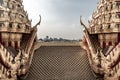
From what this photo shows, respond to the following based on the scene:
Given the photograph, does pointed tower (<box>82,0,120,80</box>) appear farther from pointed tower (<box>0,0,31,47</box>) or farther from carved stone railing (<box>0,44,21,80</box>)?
carved stone railing (<box>0,44,21,80</box>)

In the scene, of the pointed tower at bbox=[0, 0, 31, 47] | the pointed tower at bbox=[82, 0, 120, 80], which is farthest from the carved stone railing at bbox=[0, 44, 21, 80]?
the pointed tower at bbox=[82, 0, 120, 80]

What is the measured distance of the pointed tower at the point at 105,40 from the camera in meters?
18.9

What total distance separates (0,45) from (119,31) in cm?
813

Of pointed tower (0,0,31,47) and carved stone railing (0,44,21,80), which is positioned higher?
pointed tower (0,0,31,47)

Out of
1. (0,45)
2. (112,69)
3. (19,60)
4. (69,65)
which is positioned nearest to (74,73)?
(69,65)

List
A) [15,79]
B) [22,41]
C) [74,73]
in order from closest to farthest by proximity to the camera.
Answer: [15,79], [74,73], [22,41]

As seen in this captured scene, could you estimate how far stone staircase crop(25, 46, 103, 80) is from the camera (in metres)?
19.5

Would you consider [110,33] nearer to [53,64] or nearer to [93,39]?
[93,39]

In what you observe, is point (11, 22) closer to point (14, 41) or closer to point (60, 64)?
point (14, 41)

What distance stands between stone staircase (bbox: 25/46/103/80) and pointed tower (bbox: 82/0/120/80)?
2.33ft

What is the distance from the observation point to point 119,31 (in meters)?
20.2

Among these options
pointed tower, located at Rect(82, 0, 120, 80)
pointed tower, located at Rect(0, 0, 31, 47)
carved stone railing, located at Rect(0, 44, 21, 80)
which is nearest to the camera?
carved stone railing, located at Rect(0, 44, 21, 80)

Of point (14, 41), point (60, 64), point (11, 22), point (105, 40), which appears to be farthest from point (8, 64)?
point (105, 40)

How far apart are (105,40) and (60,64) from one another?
372 centimetres
